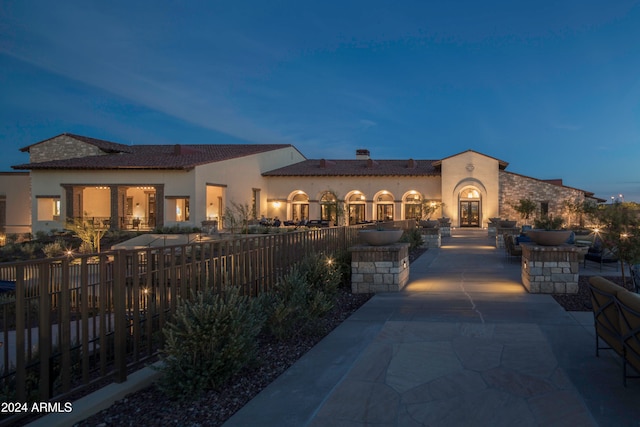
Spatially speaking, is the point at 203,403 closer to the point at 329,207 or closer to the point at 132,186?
the point at 329,207

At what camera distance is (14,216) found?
1303 inches

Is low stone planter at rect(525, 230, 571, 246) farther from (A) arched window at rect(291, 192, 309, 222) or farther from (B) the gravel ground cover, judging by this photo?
(A) arched window at rect(291, 192, 309, 222)

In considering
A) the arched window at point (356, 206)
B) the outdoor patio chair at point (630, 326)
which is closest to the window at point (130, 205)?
the arched window at point (356, 206)

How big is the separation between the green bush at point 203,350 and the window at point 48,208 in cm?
3126

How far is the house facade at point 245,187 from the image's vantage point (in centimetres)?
2833

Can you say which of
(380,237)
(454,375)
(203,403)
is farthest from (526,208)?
(203,403)

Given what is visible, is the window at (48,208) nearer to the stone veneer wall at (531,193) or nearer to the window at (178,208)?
the window at (178,208)

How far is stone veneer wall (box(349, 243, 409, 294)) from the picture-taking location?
25.4 ft

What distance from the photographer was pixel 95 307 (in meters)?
3.47

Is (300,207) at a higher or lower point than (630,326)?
higher

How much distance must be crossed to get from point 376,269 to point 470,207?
29504 millimetres

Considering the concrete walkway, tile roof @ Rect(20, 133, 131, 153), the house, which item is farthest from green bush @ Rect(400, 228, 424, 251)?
tile roof @ Rect(20, 133, 131, 153)

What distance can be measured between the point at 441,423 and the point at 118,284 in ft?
9.26

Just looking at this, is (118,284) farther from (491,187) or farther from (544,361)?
(491,187)
